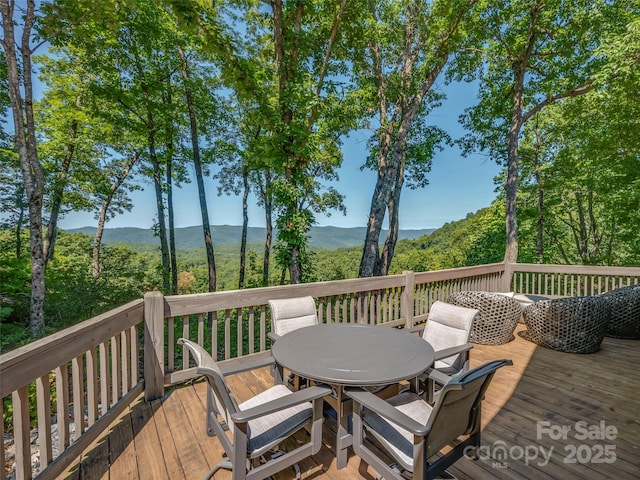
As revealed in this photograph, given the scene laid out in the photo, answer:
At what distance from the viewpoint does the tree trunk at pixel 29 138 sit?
6293 millimetres

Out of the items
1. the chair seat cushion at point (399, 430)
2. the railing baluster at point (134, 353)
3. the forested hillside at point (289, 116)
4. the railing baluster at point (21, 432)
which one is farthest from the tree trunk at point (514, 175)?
the railing baluster at point (21, 432)

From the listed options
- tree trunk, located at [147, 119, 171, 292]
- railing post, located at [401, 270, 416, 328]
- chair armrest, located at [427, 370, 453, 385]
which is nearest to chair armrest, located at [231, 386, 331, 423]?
chair armrest, located at [427, 370, 453, 385]

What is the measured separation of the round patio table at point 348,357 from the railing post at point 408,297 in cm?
183

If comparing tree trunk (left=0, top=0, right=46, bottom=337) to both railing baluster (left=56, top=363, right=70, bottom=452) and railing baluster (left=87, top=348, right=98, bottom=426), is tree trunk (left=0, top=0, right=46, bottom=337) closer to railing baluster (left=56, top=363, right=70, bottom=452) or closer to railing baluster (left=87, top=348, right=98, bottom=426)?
railing baluster (left=87, top=348, right=98, bottom=426)

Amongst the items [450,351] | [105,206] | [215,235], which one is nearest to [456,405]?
[450,351]

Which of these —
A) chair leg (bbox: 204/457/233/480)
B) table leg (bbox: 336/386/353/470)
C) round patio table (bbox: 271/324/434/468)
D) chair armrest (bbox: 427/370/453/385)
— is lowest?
chair leg (bbox: 204/457/233/480)

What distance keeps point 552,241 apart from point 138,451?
19263 mm

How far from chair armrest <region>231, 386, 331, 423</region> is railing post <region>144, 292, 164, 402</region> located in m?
1.62

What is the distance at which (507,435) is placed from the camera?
2230 millimetres

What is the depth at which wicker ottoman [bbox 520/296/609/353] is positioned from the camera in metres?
3.72

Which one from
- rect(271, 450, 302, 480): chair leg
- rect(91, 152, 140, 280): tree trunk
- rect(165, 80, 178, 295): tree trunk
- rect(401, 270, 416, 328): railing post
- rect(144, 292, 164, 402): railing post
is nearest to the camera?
rect(271, 450, 302, 480): chair leg

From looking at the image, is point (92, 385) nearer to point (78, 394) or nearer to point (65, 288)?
point (78, 394)

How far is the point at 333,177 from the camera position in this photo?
46.9ft

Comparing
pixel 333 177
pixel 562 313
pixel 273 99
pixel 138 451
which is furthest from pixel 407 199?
pixel 138 451
